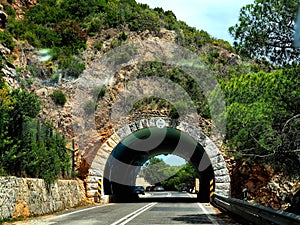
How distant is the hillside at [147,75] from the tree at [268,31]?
1.50ft

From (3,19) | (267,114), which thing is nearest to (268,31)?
(267,114)

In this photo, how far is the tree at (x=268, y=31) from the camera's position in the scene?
11.4 m

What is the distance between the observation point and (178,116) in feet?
80.3

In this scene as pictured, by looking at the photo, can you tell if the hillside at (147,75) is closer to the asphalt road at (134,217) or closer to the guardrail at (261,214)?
the guardrail at (261,214)

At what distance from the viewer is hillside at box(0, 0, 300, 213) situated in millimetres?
13367

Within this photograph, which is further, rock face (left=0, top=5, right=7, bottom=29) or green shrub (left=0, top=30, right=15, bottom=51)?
rock face (left=0, top=5, right=7, bottom=29)

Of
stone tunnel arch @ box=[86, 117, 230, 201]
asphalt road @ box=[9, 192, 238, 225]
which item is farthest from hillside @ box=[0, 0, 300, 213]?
asphalt road @ box=[9, 192, 238, 225]

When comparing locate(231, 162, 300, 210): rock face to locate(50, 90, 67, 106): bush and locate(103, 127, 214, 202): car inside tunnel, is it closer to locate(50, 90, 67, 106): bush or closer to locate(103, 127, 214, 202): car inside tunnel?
locate(103, 127, 214, 202): car inside tunnel

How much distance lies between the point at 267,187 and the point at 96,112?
10772mm

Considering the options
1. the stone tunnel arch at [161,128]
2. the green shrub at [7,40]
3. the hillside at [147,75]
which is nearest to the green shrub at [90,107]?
the hillside at [147,75]

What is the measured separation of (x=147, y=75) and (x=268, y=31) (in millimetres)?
17188

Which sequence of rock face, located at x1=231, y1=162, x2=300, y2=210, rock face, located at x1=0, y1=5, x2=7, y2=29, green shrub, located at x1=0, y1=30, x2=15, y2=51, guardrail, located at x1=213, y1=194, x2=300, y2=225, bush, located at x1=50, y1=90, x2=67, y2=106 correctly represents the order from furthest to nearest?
rock face, located at x1=0, y1=5, x2=7, y2=29 < green shrub, located at x1=0, y1=30, x2=15, y2=51 < bush, located at x1=50, y1=90, x2=67, y2=106 < rock face, located at x1=231, y1=162, x2=300, y2=210 < guardrail, located at x1=213, y1=194, x2=300, y2=225

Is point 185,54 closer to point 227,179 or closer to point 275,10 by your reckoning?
point 227,179

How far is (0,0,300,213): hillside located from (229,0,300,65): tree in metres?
0.46
